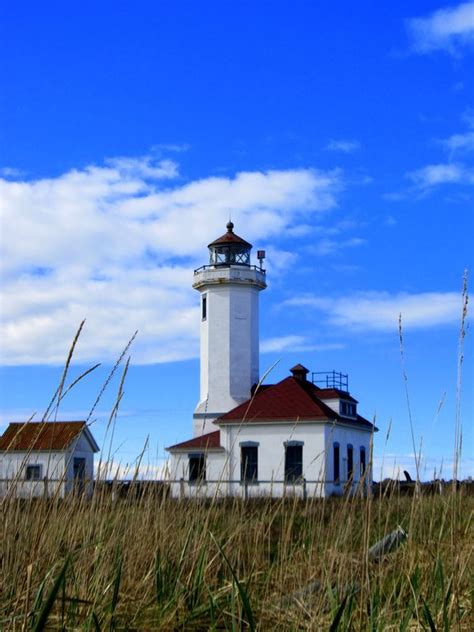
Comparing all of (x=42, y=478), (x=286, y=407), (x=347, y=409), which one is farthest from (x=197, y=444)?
(x=42, y=478)

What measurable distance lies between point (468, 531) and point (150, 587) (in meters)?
3.01

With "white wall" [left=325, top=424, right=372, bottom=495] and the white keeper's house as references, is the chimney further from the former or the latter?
"white wall" [left=325, top=424, right=372, bottom=495]

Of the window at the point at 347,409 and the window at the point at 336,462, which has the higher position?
the window at the point at 347,409

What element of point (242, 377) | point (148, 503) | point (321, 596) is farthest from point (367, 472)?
point (242, 377)

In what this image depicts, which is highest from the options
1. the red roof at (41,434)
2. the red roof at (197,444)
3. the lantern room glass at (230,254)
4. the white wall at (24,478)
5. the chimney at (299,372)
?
the lantern room glass at (230,254)

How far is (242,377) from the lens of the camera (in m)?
28.6

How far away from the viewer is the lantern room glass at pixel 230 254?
2967 cm

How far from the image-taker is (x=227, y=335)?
28578mm

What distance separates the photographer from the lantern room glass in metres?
29.7

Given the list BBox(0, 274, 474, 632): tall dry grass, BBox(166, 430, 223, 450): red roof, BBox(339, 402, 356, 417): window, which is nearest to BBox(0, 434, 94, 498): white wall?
BBox(0, 274, 474, 632): tall dry grass

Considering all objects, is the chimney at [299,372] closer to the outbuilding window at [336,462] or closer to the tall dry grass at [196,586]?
the outbuilding window at [336,462]

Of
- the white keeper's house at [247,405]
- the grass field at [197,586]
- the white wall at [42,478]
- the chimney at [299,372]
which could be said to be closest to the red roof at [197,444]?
the white keeper's house at [247,405]

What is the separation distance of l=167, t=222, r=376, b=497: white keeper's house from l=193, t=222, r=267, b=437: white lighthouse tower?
0.03 metres

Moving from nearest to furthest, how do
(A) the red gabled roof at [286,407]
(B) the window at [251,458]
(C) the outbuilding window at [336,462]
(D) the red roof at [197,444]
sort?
(A) the red gabled roof at [286,407]
(C) the outbuilding window at [336,462]
(B) the window at [251,458]
(D) the red roof at [197,444]
